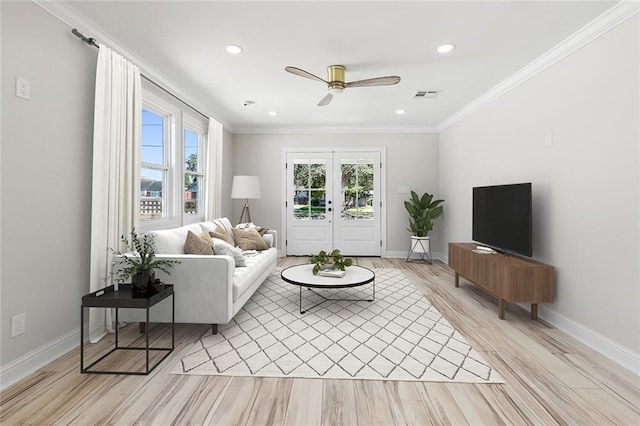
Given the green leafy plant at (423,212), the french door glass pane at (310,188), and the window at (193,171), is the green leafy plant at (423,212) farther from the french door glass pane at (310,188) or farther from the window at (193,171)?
the window at (193,171)

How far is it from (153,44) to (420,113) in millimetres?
3873

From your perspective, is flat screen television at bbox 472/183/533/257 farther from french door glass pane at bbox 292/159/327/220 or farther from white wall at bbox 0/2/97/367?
white wall at bbox 0/2/97/367

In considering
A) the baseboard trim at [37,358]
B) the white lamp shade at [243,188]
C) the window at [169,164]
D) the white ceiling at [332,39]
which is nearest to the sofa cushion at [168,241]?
the window at [169,164]

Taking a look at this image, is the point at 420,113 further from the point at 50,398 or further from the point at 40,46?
the point at 50,398

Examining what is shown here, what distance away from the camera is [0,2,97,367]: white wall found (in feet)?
6.35

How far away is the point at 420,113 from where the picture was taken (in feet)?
16.8

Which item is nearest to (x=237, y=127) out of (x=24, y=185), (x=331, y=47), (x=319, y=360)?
(x=331, y=47)

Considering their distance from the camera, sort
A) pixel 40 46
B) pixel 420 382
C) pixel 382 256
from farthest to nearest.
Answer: pixel 382 256 → pixel 40 46 → pixel 420 382

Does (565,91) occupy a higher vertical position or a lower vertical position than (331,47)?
lower

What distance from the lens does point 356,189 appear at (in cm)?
614

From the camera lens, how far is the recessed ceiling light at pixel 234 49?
2.84 metres

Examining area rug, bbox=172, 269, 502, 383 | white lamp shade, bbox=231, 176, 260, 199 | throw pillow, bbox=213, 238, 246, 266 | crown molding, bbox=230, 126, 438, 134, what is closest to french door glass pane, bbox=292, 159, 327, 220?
crown molding, bbox=230, 126, 438, 134

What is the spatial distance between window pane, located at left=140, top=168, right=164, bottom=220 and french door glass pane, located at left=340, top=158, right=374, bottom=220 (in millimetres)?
3309

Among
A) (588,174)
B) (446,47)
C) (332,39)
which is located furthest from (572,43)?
(332,39)
